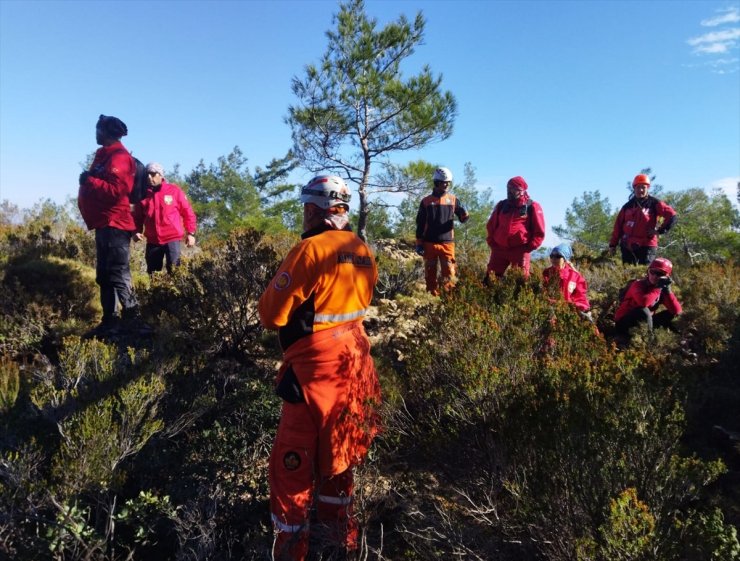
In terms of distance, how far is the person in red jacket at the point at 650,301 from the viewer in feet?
16.0

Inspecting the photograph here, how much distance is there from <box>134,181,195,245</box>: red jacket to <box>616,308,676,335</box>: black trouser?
15.8ft

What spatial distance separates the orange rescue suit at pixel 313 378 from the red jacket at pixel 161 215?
3478mm

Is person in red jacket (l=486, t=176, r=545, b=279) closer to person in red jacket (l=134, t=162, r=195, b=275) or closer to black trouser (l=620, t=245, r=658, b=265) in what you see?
black trouser (l=620, t=245, r=658, b=265)

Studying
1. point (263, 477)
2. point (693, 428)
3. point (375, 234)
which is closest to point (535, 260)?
point (693, 428)

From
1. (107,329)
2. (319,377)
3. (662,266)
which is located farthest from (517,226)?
(107,329)

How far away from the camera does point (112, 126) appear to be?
4.17 metres

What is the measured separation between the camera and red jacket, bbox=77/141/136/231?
412 cm

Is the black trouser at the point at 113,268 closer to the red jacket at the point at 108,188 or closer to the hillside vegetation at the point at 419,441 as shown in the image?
the red jacket at the point at 108,188

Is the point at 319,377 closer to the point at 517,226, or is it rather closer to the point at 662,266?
the point at 517,226

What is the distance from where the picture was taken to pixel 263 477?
3068 mm

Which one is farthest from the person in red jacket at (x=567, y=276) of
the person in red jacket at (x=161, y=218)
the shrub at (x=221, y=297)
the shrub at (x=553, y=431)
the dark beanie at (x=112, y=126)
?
the dark beanie at (x=112, y=126)

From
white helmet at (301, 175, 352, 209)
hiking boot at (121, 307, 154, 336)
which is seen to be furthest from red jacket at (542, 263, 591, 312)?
hiking boot at (121, 307, 154, 336)

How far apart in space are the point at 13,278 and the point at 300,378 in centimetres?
488

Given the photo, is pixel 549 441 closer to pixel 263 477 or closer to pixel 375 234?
pixel 263 477
